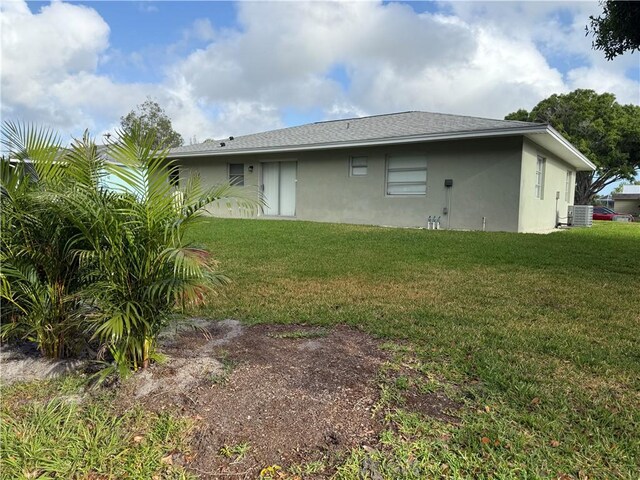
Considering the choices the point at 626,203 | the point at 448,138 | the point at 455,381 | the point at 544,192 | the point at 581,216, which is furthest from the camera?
the point at 626,203

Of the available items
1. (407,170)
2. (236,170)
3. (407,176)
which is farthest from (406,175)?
(236,170)

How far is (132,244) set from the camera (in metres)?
2.62

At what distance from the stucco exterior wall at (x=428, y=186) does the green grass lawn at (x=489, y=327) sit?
3.22m

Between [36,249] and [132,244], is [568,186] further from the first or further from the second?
[36,249]

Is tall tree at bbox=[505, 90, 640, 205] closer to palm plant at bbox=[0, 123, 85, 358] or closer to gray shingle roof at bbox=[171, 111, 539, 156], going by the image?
gray shingle roof at bbox=[171, 111, 539, 156]

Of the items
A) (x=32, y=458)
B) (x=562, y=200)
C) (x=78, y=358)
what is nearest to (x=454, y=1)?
(x=78, y=358)

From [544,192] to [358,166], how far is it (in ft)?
21.5

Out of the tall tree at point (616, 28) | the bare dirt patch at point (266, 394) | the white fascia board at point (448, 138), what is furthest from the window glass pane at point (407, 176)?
the bare dirt patch at point (266, 394)

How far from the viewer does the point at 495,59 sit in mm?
11625

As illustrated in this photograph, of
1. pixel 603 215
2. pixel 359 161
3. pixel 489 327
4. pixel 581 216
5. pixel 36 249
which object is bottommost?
pixel 489 327

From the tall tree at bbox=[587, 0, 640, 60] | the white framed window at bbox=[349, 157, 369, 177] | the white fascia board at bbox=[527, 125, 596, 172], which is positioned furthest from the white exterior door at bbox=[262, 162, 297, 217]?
the tall tree at bbox=[587, 0, 640, 60]

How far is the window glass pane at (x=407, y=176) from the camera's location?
12906mm

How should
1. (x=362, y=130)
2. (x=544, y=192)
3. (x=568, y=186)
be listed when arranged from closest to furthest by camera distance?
(x=544, y=192)
(x=362, y=130)
(x=568, y=186)

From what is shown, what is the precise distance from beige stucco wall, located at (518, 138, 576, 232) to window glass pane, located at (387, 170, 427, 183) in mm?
2795
